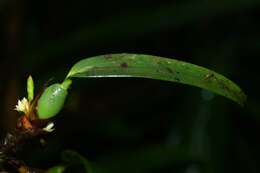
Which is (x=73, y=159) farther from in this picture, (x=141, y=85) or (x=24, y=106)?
(x=141, y=85)

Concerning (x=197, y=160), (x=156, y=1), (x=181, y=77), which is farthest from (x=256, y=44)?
(x=181, y=77)

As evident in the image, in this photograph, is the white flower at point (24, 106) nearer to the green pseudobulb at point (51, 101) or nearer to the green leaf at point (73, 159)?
the green pseudobulb at point (51, 101)

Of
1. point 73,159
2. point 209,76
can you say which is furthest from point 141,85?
point 209,76

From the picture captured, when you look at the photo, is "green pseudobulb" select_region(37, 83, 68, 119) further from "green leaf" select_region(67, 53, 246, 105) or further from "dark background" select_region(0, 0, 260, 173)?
"dark background" select_region(0, 0, 260, 173)

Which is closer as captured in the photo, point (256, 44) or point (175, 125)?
point (175, 125)

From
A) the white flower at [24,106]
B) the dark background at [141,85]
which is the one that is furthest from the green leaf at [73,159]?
the dark background at [141,85]

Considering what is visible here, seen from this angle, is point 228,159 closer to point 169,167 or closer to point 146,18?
point 169,167

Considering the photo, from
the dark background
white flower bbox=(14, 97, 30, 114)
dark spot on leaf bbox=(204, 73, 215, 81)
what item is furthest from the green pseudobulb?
the dark background
